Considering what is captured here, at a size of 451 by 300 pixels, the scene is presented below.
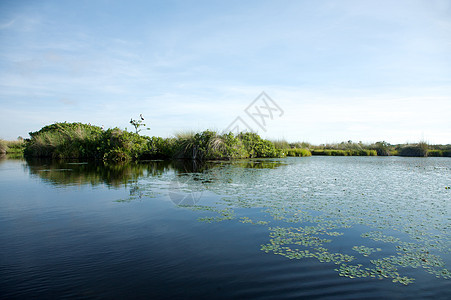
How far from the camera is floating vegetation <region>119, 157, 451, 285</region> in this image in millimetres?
3977

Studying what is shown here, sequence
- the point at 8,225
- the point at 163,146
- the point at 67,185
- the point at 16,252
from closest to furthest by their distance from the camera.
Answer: the point at 16,252, the point at 8,225, the point at 67,185, the point at 163,146

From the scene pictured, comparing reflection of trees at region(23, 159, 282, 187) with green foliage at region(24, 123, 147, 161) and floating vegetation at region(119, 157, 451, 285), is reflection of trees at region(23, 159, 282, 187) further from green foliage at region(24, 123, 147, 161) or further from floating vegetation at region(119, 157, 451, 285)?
green foliage at region(24, 123, 147, 161)

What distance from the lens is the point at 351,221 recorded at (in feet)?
19.3

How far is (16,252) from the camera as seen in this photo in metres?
4.19

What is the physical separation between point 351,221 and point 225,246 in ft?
9.93

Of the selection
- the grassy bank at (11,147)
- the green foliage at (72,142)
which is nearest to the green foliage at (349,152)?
the green foliage at (72,142)

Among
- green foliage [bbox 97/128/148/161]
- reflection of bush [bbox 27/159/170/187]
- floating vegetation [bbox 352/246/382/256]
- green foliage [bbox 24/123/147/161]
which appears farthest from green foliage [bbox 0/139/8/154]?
floating vegetation [bbox 352/246/382/256]

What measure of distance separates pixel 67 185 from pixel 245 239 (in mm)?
8416

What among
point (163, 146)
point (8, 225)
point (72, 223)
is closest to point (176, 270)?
point (72, 223)

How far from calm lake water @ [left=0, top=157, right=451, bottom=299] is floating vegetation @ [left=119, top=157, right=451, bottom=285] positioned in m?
0.02

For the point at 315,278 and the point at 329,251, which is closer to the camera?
the point at 315,278

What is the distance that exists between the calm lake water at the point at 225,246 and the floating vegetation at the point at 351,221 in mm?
24

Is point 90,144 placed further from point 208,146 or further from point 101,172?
point 101,172

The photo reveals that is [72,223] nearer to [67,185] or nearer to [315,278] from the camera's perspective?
[315,278]
